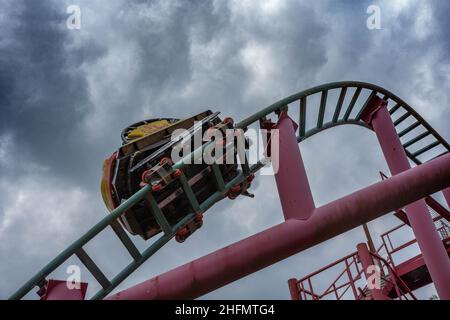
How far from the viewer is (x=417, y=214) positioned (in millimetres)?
6352

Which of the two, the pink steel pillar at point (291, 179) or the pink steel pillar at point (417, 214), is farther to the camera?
the pink steel pillar at point (417, 214)

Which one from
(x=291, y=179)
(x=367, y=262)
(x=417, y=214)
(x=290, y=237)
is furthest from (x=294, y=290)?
(x=290, y=237)

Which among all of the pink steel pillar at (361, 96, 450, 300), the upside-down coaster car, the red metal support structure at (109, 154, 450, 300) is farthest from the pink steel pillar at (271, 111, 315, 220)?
the pink steel pillar at (361, 96, 450, 300)

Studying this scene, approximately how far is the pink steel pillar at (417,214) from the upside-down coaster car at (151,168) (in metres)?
2.98

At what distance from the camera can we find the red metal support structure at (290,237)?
12.4 ft

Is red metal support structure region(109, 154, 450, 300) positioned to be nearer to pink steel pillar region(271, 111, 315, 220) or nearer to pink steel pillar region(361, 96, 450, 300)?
pink steel pillar region(271, 111, 315, 220)

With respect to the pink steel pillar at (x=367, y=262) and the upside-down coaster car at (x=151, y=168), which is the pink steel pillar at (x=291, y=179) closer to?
the upside-down coaster car at (x=151, y=168)

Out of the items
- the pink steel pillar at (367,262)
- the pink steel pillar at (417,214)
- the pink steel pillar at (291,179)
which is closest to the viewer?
the pink steel pillar at (291,179)

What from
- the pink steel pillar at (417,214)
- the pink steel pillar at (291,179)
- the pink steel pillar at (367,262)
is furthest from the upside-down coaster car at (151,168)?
the pink steel pillar at (417,214)

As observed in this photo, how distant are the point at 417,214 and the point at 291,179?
120 inches

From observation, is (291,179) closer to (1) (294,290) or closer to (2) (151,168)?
(2) (151,168)
